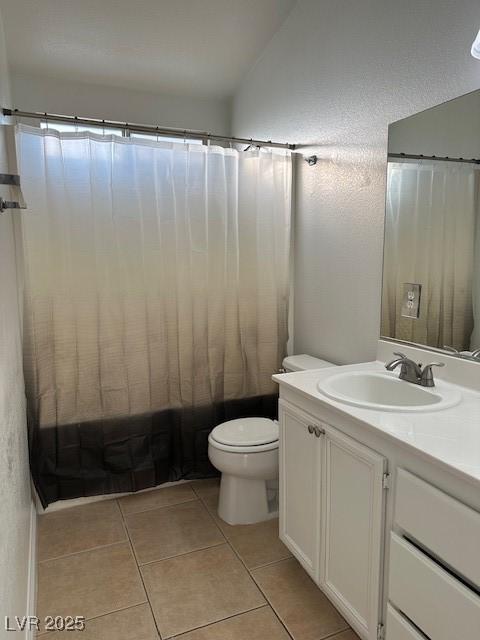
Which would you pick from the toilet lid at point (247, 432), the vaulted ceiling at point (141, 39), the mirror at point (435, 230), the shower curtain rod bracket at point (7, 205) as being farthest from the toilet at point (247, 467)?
the vaulted ceiling at point (141, 39)

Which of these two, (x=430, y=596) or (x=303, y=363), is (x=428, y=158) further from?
(x=430, y=596)

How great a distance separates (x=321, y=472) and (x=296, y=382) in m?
0.35

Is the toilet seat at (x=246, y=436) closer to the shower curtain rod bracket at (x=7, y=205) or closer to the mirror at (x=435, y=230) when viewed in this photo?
the mirror at (x=435, y=230)

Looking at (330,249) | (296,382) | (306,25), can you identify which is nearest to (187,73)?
(306,25)

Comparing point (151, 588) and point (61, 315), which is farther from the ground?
point (61, 315)

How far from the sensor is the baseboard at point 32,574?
156cm

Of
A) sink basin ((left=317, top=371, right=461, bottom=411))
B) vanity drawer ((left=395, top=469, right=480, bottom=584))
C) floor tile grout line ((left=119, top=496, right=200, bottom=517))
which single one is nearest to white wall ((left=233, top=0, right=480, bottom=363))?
sink basin ((left=317, top=371, right=461, bottom=411))

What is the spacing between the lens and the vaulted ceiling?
7.19 ft

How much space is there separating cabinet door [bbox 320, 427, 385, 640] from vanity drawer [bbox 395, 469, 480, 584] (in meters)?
0.10

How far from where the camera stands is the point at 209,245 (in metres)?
2.47

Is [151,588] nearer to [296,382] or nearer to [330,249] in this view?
[296,382]

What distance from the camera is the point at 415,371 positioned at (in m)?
1.66

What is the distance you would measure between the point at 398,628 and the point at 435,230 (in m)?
1.40

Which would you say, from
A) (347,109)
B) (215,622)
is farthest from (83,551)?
(347,109)
